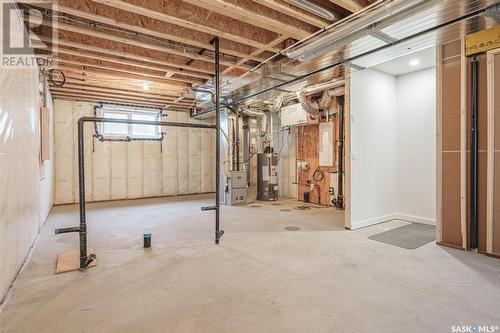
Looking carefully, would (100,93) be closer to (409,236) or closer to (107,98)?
(107,98)

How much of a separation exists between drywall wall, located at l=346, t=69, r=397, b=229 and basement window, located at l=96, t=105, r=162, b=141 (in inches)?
227

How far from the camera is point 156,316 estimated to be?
1873 mm

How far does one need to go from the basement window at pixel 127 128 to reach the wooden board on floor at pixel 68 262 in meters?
4.80

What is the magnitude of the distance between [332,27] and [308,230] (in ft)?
9.08

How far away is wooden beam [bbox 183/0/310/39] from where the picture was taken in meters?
2.55

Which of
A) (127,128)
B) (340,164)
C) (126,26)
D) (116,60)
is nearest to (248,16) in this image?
(126,26)

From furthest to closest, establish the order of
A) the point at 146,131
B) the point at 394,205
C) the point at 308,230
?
the point at 146,131 → the point at 394,205 → the point at 308,230

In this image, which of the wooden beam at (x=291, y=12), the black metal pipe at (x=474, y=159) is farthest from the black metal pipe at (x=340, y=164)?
the wooden beam at (x=291, y=12)

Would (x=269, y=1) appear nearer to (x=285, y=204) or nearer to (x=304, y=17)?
(x=304, y=17)

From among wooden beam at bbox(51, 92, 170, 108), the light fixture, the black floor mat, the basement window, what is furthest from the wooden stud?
the basement window

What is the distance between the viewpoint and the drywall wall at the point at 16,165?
2086 millimetres

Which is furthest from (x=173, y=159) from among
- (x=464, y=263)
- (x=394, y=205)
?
(x=464, y=263)

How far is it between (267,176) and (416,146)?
3.49 metres

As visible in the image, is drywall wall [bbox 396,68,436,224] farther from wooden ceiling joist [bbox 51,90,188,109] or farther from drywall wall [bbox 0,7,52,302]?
wooden ceiling joist [bbox 51,90,188,109]
